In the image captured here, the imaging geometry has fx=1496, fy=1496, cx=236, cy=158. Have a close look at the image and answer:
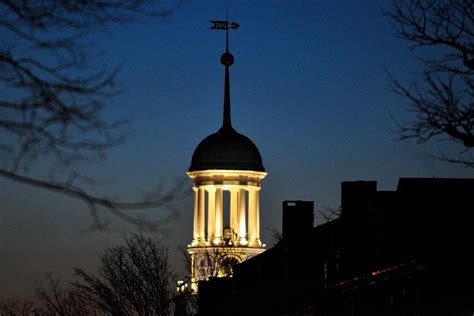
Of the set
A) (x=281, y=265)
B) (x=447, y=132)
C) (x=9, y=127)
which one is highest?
(x=281, y=265)

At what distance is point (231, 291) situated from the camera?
2840 inches

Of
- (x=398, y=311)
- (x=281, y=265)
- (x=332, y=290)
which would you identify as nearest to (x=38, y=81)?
(x=398, y=311)

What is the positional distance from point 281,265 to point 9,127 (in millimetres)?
40858

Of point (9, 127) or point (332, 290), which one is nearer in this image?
point (9, 127)

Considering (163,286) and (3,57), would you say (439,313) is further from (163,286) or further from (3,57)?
(163,286)

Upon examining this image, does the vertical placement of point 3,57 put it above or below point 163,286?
below

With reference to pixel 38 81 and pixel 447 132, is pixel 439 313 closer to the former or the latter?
pixel 447 132

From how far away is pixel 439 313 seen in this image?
33688mm

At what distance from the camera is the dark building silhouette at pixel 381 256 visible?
32906 millimetres

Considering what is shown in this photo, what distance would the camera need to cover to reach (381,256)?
133 ft

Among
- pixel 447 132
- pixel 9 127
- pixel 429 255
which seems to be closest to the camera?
pixel 9 127

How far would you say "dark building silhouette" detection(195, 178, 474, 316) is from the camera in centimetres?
3291

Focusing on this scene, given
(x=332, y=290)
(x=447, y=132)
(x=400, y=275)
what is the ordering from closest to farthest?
(x=447, y=132), (x=400, y=275), (x=332, y=290)

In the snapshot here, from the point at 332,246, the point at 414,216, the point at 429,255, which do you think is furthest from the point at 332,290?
the point at 429,255
